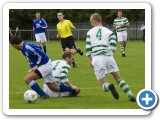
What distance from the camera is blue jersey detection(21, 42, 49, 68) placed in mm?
11594

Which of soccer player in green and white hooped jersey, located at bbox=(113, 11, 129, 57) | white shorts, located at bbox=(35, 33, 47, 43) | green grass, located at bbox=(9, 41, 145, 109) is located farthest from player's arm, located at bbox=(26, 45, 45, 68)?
white shorts, located at bbox=(35, 33, 47, 43)

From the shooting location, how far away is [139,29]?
40969mm

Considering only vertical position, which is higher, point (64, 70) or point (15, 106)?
point (64, 70)

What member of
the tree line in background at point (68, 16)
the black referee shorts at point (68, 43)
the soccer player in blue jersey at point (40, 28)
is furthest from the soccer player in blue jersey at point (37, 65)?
the tree line in background at point (68, 16)

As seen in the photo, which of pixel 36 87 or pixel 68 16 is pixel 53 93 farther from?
pixel 68 16

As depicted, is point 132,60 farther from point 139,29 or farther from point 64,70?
point 139,29

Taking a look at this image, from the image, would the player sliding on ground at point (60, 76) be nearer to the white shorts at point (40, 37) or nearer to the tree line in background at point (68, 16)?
the white shorts at point (40, 37)

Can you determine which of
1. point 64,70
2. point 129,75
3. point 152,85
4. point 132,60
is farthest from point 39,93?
point 132,60

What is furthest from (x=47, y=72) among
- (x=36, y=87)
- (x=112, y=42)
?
(x=112, y=42)

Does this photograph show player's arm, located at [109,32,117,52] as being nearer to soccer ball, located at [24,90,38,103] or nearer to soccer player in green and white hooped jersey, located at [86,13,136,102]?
soccer player in green and white hooped jersey, located at [86,13,136,102]

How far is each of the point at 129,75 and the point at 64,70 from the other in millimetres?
4695

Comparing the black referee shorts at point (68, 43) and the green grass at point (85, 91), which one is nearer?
the green grass at point (85, 91)

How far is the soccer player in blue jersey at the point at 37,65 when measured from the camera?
1159 cm
